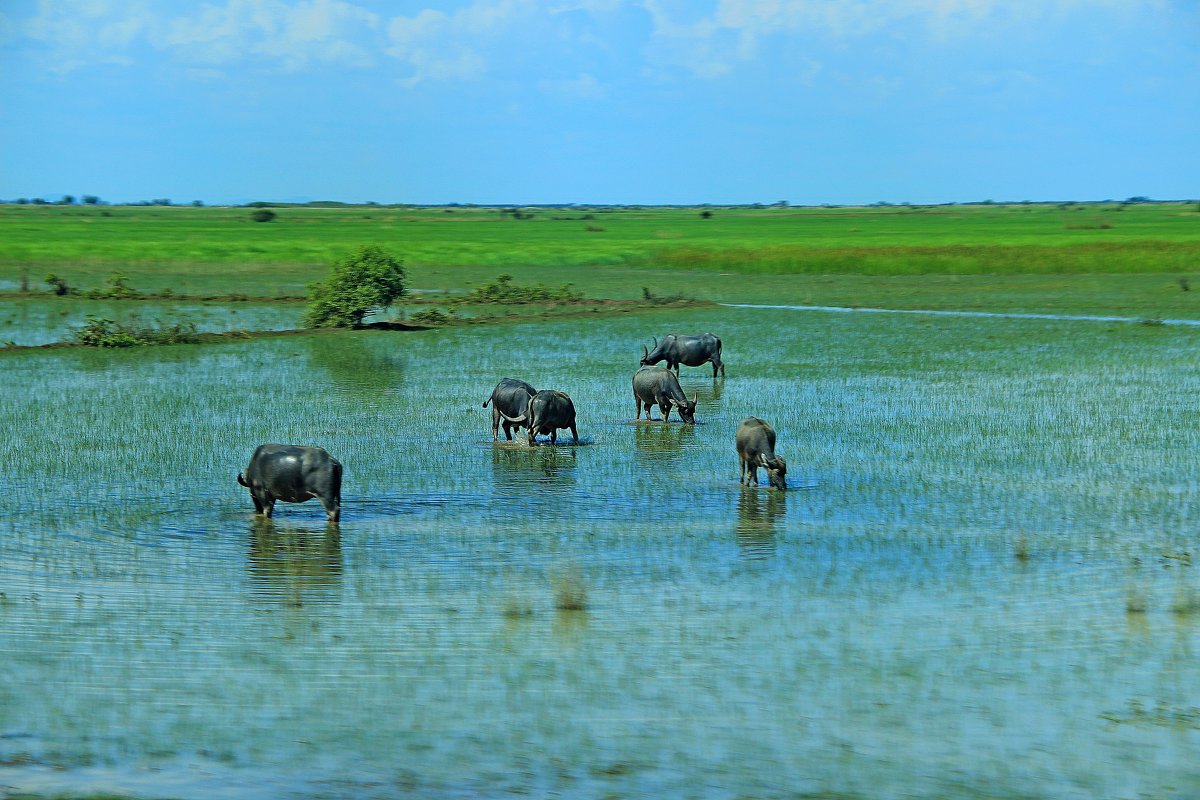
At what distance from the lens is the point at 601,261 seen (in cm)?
7300

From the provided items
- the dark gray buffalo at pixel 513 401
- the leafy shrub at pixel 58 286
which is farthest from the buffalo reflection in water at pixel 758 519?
the leafy shrub at pixel 58 286

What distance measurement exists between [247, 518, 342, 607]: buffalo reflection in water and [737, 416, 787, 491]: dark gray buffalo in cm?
483

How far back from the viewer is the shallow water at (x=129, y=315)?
3750cm

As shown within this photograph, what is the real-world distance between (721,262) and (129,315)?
1385 inches

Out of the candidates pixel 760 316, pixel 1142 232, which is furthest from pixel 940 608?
pixel 1142 232

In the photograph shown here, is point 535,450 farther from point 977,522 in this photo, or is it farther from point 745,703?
point 745,703

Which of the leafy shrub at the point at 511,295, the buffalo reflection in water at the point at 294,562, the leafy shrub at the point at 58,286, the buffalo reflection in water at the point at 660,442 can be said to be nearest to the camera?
the buffalo reflection in water at the point at 294,562

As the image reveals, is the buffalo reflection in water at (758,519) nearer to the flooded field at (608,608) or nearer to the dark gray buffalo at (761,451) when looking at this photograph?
the flooded field at (608,608)

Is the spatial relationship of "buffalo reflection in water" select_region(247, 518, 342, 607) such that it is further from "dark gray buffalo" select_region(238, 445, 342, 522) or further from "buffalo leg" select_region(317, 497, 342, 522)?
"dark gray buffalo" select_region(238, 445, 342, 522)

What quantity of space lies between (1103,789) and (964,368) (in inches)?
894

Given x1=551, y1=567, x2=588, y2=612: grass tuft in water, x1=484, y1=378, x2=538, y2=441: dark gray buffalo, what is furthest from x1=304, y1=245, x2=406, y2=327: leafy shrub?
x1=551, y1=567, x2=588, y2=612: grass tuft in water

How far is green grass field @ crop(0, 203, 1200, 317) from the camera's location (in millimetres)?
52594

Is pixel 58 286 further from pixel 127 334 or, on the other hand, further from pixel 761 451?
pixel 761 451

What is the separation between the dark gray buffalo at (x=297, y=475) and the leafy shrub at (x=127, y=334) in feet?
70.7
